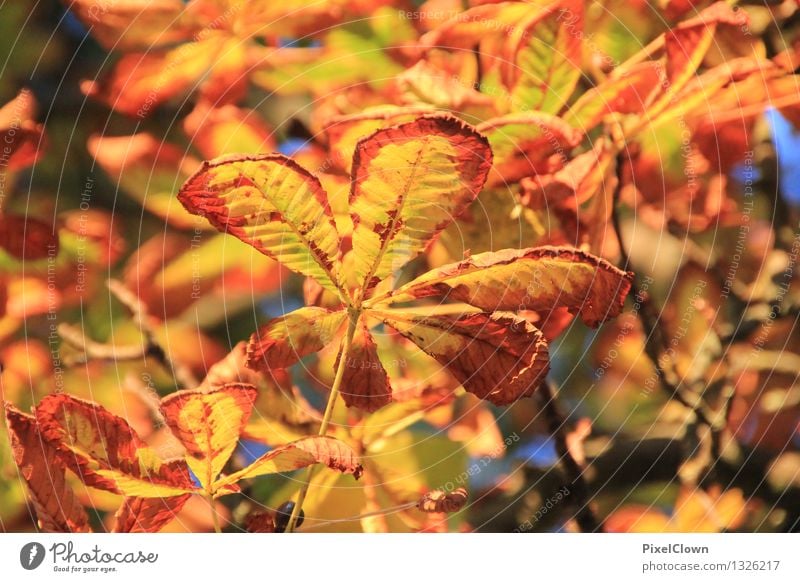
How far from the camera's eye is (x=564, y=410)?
2.58 ft

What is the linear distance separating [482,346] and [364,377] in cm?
10

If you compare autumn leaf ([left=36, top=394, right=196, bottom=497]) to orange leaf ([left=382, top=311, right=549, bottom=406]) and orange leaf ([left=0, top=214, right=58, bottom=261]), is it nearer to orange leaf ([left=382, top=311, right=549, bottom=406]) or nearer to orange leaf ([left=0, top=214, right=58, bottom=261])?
orange leaf ([left=0, top=214, right=58, bottom=261])

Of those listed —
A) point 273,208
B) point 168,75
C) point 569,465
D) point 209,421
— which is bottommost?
point 569,465

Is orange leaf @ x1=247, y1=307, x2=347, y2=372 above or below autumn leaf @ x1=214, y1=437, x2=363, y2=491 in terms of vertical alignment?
above

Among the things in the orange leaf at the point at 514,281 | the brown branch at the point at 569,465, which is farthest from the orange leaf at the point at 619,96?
the brown branch at the point at 569,465

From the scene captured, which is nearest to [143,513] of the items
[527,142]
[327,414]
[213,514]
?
[213,514]

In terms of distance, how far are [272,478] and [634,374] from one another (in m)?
0.33

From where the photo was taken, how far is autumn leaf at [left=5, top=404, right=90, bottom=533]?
749mm

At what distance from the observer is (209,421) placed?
75 cm

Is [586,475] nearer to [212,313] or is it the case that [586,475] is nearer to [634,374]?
[634,374]

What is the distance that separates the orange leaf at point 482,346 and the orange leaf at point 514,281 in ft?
0.05

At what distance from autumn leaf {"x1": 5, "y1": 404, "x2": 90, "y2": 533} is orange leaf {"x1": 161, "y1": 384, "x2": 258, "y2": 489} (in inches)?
4.0

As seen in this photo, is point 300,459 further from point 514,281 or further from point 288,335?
point 514,281

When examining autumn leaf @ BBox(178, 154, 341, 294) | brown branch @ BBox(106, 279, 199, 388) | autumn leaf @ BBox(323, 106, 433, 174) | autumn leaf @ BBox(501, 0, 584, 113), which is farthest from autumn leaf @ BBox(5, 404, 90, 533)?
autumn leaf @ BBox(501, 0, 584, 113)
